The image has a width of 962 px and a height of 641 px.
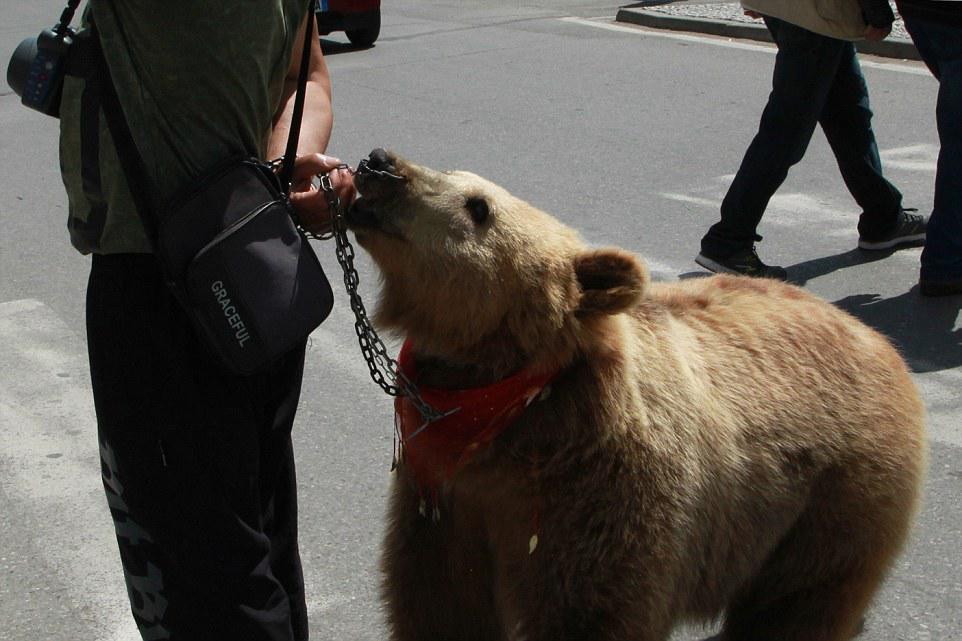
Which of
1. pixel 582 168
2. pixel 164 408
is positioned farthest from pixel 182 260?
pixel 582 168

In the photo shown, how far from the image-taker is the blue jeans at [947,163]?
580 cm

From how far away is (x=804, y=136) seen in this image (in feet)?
20.3

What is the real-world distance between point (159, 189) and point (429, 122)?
7.53 metres

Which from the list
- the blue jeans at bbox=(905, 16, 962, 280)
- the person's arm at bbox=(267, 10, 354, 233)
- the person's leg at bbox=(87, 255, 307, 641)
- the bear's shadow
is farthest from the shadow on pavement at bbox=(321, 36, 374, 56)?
the person's leg at bbox=(87, 255, 307, 641)

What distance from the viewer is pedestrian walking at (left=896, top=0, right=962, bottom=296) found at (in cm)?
578

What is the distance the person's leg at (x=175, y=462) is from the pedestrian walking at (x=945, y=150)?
4075mm

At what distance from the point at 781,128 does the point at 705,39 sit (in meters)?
7.09

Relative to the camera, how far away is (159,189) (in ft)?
7.67

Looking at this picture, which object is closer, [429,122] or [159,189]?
[159,189]

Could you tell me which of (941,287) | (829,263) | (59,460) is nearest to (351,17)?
(829,263)

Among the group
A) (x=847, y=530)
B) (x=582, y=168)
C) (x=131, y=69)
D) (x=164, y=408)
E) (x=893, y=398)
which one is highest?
(x=131, y=69)

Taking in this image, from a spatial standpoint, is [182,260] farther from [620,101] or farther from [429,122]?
[620,101]

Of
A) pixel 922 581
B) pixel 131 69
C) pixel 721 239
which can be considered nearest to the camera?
pixel 131 69

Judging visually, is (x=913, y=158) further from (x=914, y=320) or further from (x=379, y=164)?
(x=379, y=164)
